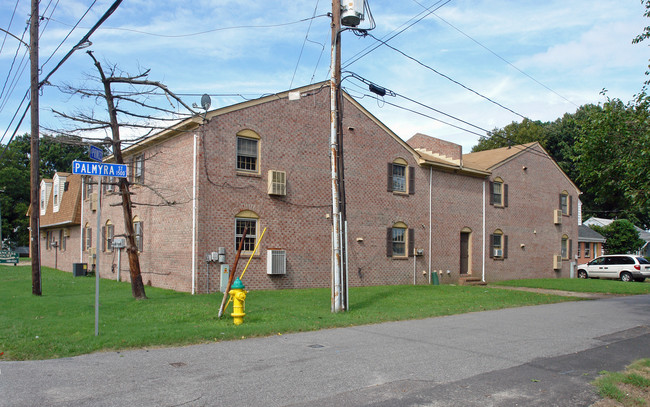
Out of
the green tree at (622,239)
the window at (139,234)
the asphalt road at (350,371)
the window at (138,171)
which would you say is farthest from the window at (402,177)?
the green tree at (622,239)

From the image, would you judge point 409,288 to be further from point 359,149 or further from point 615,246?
point 615,246

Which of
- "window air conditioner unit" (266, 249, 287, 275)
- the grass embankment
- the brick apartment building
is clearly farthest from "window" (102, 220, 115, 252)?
the grass embankment

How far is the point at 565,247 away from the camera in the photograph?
34469mm

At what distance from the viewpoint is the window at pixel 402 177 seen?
23859 millimetres

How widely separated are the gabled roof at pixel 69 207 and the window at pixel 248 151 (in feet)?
47.9

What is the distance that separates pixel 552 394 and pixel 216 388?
166 inches


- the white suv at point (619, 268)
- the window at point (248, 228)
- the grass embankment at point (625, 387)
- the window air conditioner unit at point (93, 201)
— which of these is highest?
the window air conditioner unit at point (93, 201)

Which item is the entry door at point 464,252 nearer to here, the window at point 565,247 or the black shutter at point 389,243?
the black shutter at point 389,243

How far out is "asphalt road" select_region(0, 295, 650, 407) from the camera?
629cm

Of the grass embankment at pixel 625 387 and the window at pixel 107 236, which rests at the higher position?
the window at pixel 107 236

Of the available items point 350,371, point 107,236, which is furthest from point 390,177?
point 350,371

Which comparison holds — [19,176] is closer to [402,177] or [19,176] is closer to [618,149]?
[402,177]

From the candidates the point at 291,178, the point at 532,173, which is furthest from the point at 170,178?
the point at 532,173

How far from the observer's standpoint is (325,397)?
6.31 metres
